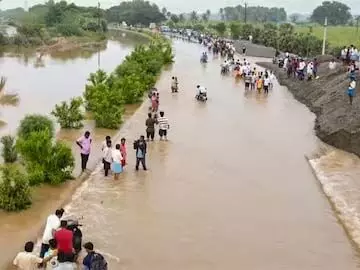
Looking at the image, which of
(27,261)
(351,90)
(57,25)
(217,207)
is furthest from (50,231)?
(57,25)

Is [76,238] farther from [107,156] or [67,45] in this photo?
[67,45]

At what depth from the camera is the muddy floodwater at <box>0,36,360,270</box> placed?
415 inches

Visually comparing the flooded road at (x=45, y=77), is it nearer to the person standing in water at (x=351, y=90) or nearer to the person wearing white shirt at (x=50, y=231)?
the person wearing white shirt at (x=50, y=231)

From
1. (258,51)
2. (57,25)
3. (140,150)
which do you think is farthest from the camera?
(57,25)

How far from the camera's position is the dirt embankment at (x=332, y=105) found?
752 inches

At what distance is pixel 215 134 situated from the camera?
20.2m

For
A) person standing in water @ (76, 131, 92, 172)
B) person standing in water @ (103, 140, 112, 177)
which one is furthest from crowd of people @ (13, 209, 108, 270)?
person standing in water @ (76, 131, 92, 172)

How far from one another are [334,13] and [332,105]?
128308mm

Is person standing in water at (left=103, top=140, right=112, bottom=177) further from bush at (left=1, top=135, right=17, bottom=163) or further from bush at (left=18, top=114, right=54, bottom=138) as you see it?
bush at (left=18, top=114, right=54, bottom=138)

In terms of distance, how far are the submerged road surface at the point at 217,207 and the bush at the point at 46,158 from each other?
2.54 ft

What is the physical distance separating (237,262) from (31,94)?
21.3m

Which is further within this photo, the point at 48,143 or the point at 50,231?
the point at 48,143

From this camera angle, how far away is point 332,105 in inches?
937

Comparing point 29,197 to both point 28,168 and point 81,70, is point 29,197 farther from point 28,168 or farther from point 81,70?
point 81,70
